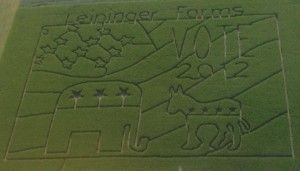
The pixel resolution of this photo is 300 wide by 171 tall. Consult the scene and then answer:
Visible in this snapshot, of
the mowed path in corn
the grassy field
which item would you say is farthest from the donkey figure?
the mowed path in corn

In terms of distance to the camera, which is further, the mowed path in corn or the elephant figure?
the mowed path in corn

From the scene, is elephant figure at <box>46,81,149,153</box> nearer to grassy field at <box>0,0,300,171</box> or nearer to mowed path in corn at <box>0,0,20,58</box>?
grassy field at <box>0,0,300,171</box>

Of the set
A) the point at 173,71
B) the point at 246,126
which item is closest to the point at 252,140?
the point at 246,126

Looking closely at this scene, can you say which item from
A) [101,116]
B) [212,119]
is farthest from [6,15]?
[212,119]

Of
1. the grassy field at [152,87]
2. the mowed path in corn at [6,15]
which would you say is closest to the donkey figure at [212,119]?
the grassy field at [152,87]

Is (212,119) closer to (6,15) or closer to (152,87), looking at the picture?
(152,87)

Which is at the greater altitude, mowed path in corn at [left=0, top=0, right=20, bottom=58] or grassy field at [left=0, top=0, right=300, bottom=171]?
mowed path in corn at [left=0, top=0, right=20, bottom=58]
